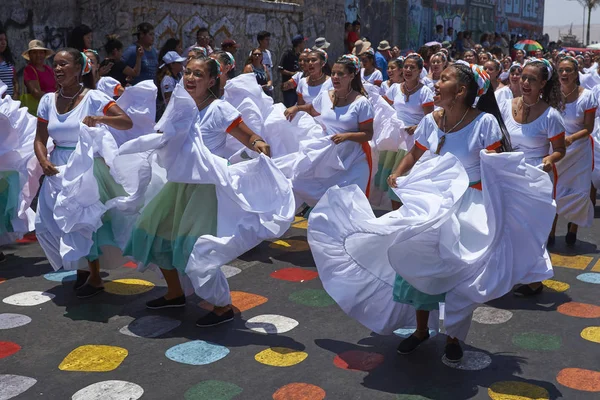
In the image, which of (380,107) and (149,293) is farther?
(380,107)

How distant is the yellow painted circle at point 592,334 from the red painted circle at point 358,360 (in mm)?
1452

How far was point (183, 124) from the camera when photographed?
5254 mm

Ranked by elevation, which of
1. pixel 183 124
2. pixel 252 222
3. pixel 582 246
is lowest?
pixel 582 246

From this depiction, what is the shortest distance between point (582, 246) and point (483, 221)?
Result: 383 cm

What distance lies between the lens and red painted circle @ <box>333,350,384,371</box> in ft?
15.5

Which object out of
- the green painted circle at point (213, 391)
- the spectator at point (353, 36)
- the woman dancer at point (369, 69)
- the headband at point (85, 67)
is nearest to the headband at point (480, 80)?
the green painted circle at point (213, 391)

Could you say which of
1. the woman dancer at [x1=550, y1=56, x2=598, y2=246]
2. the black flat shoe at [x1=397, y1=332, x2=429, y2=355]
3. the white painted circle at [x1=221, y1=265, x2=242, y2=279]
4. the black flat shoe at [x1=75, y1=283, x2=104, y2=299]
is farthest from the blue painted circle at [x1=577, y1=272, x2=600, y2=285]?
the black flat shoe at [x1=75, y1=283, x2=104, y2=299]

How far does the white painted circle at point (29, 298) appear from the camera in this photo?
19.2 feet

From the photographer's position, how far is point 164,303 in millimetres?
5762

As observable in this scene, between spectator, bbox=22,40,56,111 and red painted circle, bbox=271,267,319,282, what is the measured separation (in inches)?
192

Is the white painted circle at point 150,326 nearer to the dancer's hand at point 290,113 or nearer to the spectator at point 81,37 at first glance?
the dancer's hand at point 290,113

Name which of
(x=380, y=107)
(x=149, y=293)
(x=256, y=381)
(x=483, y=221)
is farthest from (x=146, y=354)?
(x=380, y=107)

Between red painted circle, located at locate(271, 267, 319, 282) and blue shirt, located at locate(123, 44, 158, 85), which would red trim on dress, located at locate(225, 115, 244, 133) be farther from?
blue shirt, located at locate(123, 44, 158, 85)

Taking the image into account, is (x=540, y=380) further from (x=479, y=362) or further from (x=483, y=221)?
(x=483, y=221)
